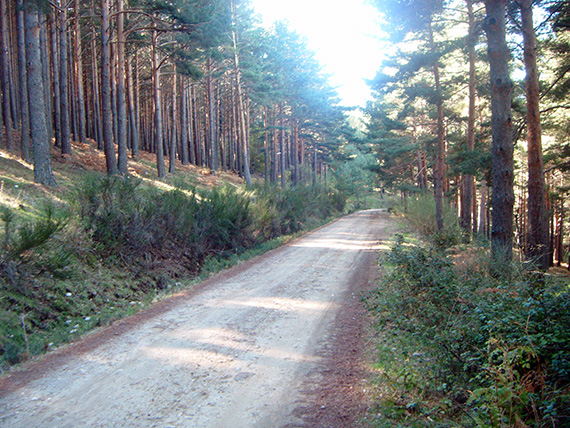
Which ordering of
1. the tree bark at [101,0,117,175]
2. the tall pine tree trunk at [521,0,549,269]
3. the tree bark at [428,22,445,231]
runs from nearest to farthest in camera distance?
the tall pine tree trunk at [521,0,549,269], the tree bark at [101,0,117,175], the tree bark at [428,22,445,231]

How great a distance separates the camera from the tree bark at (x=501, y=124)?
8516 mm

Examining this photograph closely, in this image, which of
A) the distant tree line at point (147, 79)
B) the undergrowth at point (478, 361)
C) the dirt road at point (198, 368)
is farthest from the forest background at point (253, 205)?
the dirt road at point (198, 368)

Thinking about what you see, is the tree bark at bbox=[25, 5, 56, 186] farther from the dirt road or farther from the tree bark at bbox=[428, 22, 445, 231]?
the tree bark at bbox=[428, 22, 445, 231]

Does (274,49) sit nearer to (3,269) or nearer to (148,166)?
(148,166)

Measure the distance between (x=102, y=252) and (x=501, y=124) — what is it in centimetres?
934

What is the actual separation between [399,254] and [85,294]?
20.7 feet

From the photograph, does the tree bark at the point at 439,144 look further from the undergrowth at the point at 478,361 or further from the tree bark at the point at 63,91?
the tree bark at the point at 63,91

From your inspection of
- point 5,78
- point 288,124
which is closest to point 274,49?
point 288,124

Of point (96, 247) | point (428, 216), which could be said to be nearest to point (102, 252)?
point (96, 247)

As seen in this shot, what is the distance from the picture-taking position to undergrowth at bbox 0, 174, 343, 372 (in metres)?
6.60

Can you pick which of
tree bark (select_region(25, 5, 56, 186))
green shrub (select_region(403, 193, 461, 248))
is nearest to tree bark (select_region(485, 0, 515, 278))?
green shrub (select_region(403, 193, 461, 248))

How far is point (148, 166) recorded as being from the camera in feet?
86.7

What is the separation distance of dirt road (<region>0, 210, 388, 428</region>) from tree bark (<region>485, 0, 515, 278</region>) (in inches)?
146

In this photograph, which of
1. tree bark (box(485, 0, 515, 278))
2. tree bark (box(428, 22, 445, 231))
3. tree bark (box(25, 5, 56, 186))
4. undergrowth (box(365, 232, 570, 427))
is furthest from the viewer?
tree bark (box(428, 22, 445, 231))
